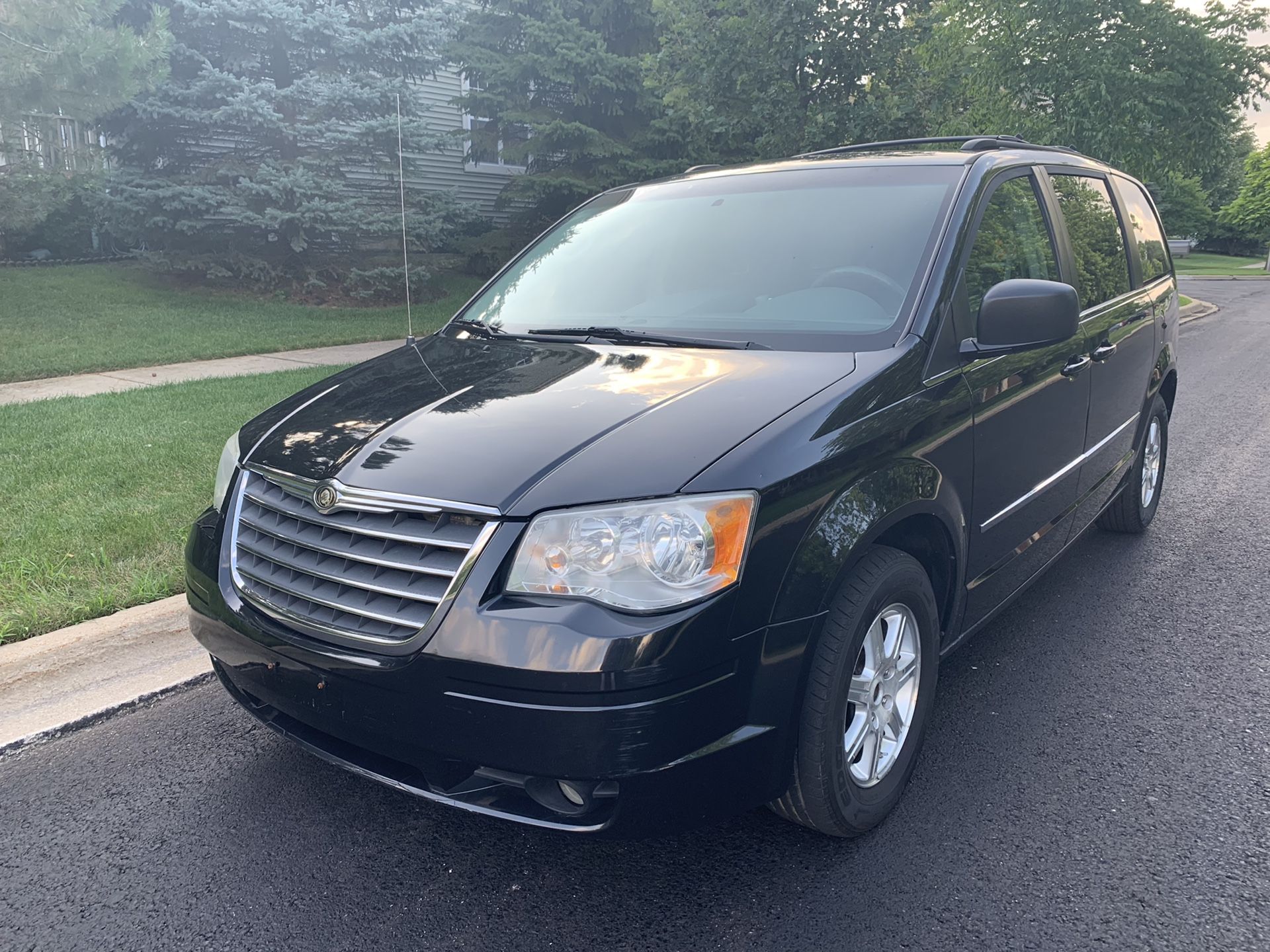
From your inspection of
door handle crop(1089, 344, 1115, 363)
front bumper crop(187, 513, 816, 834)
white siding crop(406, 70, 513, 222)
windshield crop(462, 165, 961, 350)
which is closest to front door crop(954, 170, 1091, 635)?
door handle crop(1089, 344, 1115, 363)

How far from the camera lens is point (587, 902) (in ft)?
8.16

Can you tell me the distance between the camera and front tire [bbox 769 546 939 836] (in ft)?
7.94

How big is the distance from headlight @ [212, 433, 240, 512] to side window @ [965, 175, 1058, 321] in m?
2.29

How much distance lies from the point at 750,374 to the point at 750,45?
33.2ft

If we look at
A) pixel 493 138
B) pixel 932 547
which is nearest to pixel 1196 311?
pixel 493 138

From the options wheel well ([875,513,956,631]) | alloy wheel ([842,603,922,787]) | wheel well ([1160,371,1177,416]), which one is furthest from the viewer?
wheel well ([1160,371,1177,416])

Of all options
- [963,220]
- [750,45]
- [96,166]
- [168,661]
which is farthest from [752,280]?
[96,166]

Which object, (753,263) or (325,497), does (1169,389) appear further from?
(325,497)

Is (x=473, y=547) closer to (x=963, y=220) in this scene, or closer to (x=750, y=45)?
(x=963, y=220)

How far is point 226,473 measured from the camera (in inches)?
120

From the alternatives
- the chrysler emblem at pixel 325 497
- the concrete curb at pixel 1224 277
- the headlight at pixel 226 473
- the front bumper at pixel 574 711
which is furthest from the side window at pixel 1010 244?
the concrete curb at pixel 1224 277

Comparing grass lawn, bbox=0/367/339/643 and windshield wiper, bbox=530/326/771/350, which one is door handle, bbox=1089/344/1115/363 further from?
grass lawn, bbox=0/367/339/643

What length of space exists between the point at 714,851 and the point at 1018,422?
171cm

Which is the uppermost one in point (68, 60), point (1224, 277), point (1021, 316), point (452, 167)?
point (68, 60)
